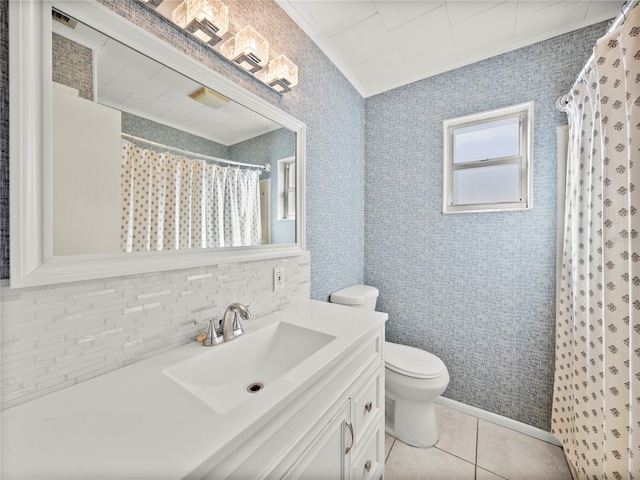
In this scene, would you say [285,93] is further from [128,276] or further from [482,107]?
[482,107]

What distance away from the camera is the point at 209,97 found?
40.1 inches

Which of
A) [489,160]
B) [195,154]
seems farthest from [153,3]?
[489,160]

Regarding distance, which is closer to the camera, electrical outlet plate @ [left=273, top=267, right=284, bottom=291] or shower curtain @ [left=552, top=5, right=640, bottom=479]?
shower curtain @ [left=552, top=5, right=640, bottom=479]

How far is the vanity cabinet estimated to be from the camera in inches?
22.6

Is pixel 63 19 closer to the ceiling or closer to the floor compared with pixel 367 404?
closer to the ceiling

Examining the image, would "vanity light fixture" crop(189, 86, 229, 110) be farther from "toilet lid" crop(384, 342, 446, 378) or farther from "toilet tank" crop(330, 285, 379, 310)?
"toilet lid" crop(384, 342, 446, 378)

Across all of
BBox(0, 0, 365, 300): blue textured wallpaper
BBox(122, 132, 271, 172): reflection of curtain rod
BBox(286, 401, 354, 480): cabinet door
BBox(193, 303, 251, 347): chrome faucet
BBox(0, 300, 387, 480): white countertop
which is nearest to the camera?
BBox(0, 300, 387, 480): white countertop

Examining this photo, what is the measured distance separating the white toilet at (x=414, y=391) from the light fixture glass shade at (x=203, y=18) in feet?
5.84

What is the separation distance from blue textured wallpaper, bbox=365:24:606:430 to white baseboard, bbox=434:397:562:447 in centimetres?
3

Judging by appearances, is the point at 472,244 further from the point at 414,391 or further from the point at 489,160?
the point at 414,391

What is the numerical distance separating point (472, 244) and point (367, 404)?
4.13 feet

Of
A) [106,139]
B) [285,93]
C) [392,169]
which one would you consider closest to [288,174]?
[285,93]

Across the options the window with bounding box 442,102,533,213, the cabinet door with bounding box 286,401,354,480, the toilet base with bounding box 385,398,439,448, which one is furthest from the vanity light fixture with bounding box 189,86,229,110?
the toilet base with bounding box 385,398,439,448

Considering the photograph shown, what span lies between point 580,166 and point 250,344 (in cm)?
170
